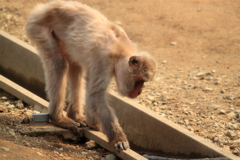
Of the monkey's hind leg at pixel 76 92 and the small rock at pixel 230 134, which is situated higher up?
the monkey's hind leg at pixel 76 92

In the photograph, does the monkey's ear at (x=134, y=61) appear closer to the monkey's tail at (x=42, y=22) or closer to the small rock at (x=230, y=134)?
the monkey's tail at (x=42, y=22)

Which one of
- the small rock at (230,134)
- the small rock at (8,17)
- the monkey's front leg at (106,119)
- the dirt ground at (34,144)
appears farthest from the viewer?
the small rock at (8,17)

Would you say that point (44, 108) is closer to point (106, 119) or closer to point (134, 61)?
point (106, 119)

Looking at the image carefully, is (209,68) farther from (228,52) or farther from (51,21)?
(51,21)

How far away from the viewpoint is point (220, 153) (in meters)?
6.06

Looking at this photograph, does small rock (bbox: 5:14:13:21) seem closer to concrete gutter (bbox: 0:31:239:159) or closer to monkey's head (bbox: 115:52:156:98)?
concrete gutter (bbox: 0:31:239:159)

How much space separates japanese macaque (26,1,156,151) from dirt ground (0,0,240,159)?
1.79m

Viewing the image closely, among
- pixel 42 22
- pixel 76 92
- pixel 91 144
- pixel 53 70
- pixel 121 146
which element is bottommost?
pixel 91 144

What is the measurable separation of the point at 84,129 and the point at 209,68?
4.35m

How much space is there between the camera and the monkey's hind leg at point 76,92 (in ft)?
24.5

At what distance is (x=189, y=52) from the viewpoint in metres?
11.3

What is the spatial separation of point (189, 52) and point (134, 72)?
5314 millimetres

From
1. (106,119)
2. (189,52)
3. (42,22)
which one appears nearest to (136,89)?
(106,119)

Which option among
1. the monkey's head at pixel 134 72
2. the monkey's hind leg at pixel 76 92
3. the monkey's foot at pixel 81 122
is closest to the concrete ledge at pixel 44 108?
the monkey's foot at pixel 81 122
